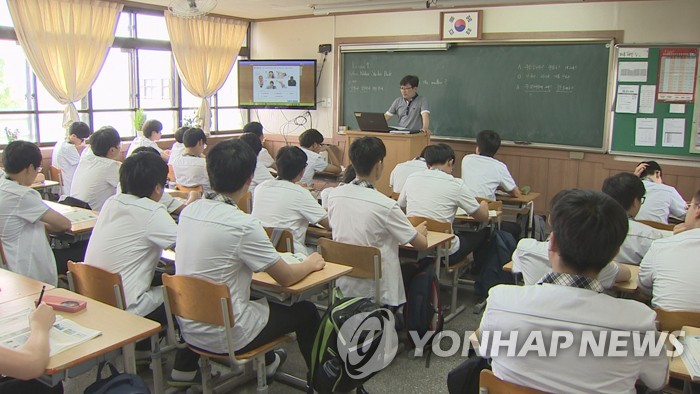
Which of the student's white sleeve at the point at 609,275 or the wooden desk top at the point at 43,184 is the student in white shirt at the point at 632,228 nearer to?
the student's white sleeve at the point at 609,275

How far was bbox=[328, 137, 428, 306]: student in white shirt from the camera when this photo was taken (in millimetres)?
3348

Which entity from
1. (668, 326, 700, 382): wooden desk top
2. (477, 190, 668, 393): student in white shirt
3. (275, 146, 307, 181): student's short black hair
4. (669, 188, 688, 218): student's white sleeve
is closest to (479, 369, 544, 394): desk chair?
(477, 190, 668, 393): student in white shirt

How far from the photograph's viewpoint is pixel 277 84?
9.48 meters

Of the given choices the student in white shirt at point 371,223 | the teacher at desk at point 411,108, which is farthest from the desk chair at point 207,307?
the teacher at desk at point 411,108

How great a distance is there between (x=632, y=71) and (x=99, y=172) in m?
5.62

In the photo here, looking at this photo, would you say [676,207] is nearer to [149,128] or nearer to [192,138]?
A: [192,138]

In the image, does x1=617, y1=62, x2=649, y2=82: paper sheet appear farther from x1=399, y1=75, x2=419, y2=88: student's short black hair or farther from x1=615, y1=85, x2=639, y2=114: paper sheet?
x1=399, y1=75, x2=419, y2=88: student's short black hair

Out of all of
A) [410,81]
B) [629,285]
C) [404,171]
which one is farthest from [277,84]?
[629,285]

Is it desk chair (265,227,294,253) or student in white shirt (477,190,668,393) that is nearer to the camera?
student in white shirt (477,190,668,393)

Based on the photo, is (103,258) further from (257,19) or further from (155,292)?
(257,19)

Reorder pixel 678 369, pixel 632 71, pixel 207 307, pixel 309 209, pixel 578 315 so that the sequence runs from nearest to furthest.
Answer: pixel 578 315, pixel 678 369, pixel 207 307, pixel 309 209, pixel 632 71

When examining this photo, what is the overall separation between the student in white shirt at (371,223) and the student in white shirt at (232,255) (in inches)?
27.2

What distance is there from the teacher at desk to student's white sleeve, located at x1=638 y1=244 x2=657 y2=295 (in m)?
4.83

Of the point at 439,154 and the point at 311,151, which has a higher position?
the point at 439,154
